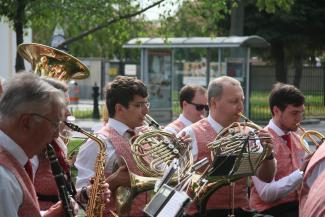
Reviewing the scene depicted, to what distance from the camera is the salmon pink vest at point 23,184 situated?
9.66ft

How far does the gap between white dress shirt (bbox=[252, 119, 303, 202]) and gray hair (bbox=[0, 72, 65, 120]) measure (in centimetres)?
261

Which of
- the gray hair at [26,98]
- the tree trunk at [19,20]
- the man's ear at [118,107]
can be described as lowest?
the man's ear at [118,107]

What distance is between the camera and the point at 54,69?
506cm

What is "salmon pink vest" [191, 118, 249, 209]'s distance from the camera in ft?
17.0

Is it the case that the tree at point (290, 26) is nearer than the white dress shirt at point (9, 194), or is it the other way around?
the white dress shirt at point (9, 194)

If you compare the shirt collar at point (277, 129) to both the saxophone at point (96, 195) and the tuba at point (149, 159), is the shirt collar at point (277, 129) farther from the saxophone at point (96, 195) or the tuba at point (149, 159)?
the saxophone at point (96, 195)

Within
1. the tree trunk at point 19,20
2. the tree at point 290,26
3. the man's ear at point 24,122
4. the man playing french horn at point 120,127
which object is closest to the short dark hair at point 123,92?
the man playing french horn at point 120,127

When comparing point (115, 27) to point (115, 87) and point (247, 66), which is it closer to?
point (247, 66)

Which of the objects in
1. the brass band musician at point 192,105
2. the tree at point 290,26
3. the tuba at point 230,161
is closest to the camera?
the tuba at point 230,161

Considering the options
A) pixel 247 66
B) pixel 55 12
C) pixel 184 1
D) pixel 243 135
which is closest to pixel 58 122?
pixel 243 135

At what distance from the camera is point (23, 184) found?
9.69 ft

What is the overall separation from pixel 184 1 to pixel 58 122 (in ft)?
38.2

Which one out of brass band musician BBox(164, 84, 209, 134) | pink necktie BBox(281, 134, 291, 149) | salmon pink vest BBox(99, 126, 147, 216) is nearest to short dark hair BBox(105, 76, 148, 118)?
salmon pink vest BBox(99, 126, 147, 216)

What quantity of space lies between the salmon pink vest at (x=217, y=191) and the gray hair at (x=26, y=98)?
7.47 ft
